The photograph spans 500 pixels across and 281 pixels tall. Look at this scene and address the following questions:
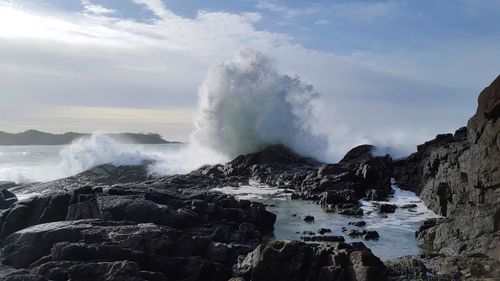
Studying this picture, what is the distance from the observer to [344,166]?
127 feet

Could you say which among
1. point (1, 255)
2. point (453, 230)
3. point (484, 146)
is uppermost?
point (484, 146)

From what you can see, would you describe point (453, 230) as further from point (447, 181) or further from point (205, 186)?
point (205, 186)

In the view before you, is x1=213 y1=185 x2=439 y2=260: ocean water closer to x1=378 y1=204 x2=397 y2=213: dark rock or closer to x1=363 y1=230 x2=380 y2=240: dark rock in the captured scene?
x1=363 y1=230 x2=380 y2=240: dark rock

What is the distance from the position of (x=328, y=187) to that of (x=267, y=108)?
72.7 ft

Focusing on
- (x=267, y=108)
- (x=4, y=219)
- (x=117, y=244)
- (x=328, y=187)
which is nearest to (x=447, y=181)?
(x=328, y=187)

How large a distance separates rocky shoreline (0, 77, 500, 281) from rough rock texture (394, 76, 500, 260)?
0.16 ft

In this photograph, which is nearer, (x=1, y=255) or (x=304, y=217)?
(x=1, y=255)

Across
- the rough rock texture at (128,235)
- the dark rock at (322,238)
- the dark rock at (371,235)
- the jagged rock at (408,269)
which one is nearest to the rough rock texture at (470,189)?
the dark rock at (371,235)

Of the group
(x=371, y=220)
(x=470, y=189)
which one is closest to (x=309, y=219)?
(x=371, y=220)

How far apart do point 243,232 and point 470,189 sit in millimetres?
10676

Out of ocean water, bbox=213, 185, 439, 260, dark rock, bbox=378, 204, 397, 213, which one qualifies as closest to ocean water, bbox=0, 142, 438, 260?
ocean water, bbox=213, 185, 439, 260

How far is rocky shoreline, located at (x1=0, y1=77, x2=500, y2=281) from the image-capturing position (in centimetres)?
1388

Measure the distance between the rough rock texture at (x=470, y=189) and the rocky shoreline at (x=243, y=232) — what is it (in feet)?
0.16

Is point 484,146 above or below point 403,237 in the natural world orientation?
above
